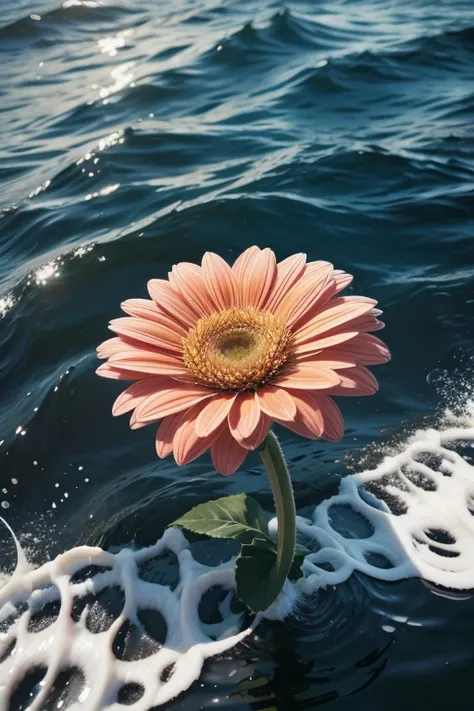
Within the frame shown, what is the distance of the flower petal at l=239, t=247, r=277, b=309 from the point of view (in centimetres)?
206

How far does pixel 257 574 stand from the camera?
2184mm

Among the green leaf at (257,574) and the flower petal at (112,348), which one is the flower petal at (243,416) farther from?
the green leaf at (257,574)

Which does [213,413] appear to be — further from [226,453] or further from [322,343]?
[322,343]

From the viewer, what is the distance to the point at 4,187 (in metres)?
6.49

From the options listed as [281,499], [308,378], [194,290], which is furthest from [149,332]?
[281,499]

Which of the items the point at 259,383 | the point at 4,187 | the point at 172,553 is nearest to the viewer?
the point at 259,383

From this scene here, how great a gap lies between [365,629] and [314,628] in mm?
163

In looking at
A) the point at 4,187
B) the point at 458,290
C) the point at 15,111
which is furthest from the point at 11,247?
the point at 15,111

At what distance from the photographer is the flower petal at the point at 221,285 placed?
6.84 feet

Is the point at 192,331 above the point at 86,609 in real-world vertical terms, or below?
above

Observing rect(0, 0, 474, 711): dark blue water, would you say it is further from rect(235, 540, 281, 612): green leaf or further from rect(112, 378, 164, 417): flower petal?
rect(112, 378, 164, 417): flower petal

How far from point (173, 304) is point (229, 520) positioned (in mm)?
683

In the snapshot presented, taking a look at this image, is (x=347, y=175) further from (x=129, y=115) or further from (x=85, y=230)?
(x=129, y=115)

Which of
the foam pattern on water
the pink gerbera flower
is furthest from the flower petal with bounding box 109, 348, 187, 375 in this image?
the foam pattern on water
